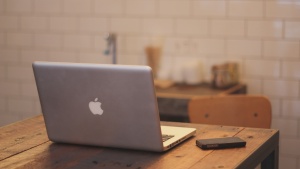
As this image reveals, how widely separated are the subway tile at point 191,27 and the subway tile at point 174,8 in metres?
0.05

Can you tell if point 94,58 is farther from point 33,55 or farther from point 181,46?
point 181,46

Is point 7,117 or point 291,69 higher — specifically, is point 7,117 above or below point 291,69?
below

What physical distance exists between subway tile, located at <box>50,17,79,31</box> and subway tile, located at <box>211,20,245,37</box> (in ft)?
3.14

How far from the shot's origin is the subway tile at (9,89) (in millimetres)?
4484

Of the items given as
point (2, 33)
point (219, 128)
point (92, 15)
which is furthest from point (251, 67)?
point (2, 33)

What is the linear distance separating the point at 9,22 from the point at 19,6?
0.47 ft

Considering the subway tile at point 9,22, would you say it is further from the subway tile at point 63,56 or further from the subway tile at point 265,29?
the subway tile at point 265,29

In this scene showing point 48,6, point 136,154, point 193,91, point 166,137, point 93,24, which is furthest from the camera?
point 48,6

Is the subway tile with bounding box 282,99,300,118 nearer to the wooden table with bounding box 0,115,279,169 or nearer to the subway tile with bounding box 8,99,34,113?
the wooden table with bounding box 0,115,279,169

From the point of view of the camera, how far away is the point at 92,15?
13.7 feet

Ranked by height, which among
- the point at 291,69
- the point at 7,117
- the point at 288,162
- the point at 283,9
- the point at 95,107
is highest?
the point at 283,9

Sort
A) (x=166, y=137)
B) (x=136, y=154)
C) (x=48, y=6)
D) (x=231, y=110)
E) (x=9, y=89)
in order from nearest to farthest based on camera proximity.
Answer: (x=136, y=154) → (x=166, y=137) → (x=231, y=110) → (x=48, y=6) → (x=9, y=89)

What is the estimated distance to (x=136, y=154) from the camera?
6.97 ft

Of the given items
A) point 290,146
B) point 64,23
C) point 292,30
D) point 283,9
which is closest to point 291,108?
point 290,146
